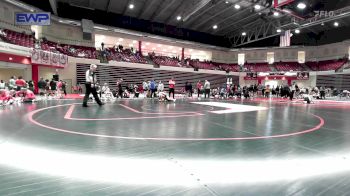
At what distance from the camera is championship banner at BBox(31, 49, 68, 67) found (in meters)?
17.0

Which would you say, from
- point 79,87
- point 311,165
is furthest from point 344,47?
point 311,165

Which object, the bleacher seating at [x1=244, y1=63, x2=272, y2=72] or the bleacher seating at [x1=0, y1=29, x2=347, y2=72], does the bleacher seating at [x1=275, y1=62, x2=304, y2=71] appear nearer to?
the bleacher seating at [x1=0, y1=29, x2=347, y2=72]

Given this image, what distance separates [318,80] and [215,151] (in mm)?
34733

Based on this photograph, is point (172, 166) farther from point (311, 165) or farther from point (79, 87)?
point (79, 87)

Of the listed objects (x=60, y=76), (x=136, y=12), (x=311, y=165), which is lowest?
(x=311, y=165)

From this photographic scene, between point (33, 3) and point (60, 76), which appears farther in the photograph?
point (60, 76)

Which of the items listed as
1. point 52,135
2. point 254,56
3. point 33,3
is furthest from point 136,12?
point 52,135

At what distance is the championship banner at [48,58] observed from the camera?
17.0 m

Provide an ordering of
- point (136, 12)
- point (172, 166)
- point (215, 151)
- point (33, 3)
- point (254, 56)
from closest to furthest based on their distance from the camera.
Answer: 1. point (172, 166)
2. point (215, 151)
3. point (33, 3)
4. point (136, 12)
5. point (254, 56)

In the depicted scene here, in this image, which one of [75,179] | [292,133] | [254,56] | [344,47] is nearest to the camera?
[75,179]

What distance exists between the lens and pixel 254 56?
37.1 m

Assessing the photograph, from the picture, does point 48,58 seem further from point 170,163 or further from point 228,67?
point 228,67

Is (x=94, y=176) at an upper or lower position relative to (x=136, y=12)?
lower
